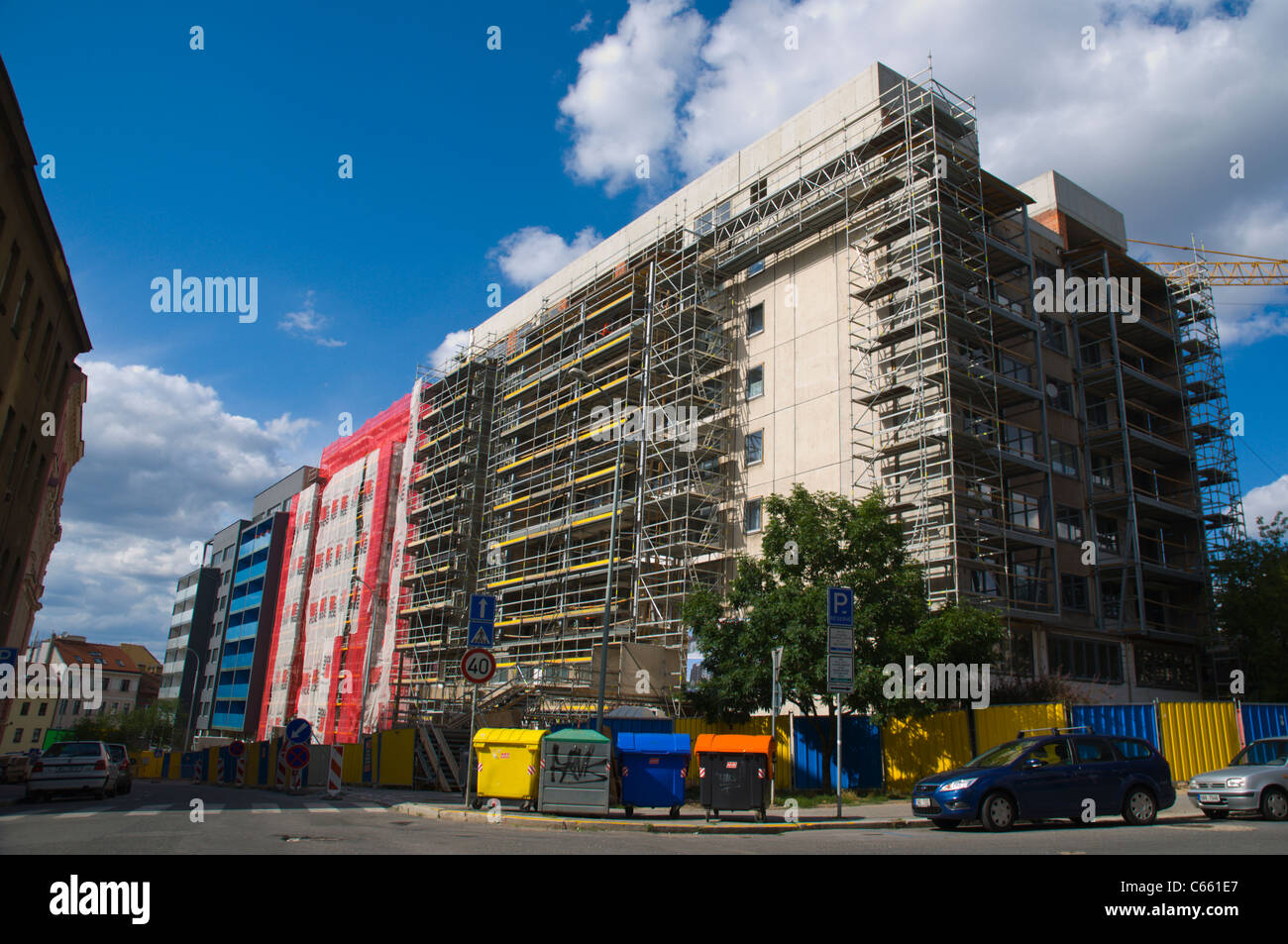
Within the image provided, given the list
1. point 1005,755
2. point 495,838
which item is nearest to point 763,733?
point 1005,755

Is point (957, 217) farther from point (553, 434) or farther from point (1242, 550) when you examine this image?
point (553, 434)

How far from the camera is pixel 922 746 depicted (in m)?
20.2

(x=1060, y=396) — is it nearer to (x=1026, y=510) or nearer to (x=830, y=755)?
(x=1026, y=510)

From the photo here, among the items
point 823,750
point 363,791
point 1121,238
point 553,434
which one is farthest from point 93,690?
point 1121,238

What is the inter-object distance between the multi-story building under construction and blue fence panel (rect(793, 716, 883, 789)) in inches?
103

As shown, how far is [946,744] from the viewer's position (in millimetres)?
19953

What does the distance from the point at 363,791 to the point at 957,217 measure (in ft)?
84.3

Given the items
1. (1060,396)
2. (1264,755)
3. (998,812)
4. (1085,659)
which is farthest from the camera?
(1060,396)

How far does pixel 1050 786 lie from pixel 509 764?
8892mm

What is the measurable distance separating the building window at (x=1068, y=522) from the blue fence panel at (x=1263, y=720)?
10.9 meters

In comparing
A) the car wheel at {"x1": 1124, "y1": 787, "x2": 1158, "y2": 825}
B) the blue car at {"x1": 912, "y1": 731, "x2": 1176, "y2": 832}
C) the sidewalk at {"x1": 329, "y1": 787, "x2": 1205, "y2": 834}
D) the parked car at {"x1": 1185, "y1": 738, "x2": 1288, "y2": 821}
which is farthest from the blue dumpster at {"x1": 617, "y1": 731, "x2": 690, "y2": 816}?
the parked car at {"x1": 1185, "y1": 738, "x2": 1288, "y2": 821}

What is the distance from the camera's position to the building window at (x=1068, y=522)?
30.2 meters

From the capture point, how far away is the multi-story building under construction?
27203mm

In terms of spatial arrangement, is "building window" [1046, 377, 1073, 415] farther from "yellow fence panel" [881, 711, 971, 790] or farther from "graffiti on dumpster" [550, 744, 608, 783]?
"graffiti on dumpster" [550, 744, 608, 783]
